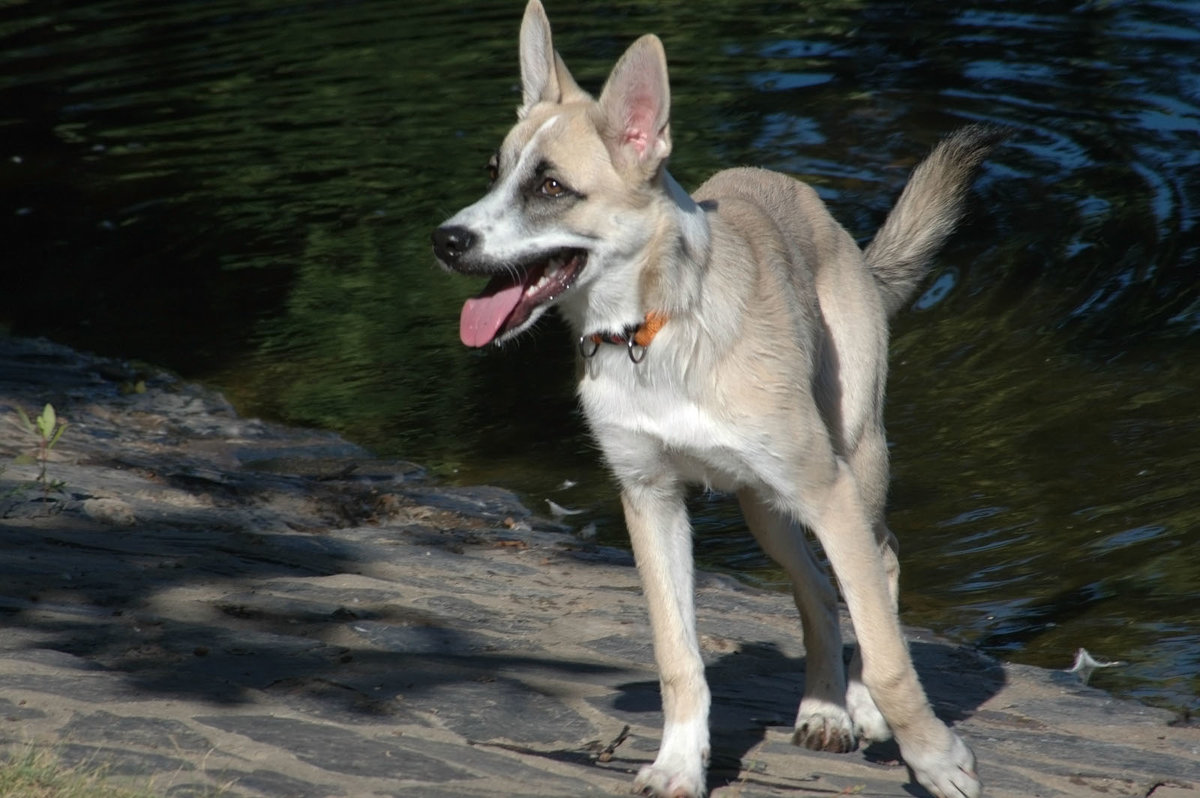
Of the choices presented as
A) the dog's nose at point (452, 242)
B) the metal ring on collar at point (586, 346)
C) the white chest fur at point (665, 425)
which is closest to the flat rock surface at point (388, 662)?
the white chest fur at point (665, 425)

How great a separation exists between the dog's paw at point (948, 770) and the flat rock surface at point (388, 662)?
133mm

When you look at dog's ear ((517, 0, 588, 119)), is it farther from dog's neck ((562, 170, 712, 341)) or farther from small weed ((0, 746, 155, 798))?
small weed ((0, 746, 155, 798))

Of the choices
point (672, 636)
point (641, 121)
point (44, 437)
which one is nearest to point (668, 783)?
point (672, 636)

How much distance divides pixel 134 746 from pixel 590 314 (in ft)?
5.42

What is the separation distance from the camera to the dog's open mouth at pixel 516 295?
4.15 metres

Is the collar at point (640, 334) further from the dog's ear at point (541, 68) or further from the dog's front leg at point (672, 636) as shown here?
the dog's ear at point (541, 68)

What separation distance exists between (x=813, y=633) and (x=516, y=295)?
54.8 inches

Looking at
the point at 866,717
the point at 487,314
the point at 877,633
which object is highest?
the point at 487,314

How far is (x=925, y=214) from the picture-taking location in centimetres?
570

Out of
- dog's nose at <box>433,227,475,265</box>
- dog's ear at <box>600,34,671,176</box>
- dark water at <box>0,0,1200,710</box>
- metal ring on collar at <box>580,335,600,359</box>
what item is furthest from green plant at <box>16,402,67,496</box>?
dog's ear at <box>600,34,671,176</box>

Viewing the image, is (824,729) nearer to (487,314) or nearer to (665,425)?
(665,425)

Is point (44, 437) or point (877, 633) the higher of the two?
point (877, 633)

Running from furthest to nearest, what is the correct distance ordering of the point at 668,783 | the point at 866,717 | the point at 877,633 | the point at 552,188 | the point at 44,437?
the point at 44,437 < the point at 866,717 < the point at 552,188 < the point at 877,633 < the point at 668,783

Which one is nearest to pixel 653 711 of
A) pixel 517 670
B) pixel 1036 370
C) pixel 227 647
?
pixel 517 670
